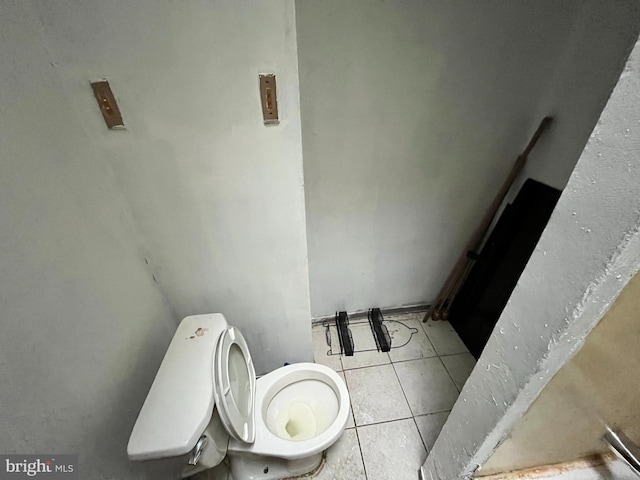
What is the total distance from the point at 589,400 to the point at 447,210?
1001mm

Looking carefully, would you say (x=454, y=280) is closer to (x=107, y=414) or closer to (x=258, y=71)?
(x=258, y=71)

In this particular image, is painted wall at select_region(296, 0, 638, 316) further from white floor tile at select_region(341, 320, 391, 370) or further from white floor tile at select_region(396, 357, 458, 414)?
white floor tile at select_region(396, 357, 458, 414)

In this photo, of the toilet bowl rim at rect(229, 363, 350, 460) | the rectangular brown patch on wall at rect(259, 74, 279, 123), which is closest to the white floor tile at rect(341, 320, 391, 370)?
the toilet bowl rim at rect(229, 363, 350, 460)

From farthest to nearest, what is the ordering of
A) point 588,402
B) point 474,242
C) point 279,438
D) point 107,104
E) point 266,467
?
point 474,242
point 266,467
point 279,438
point 107,104
point 588,402

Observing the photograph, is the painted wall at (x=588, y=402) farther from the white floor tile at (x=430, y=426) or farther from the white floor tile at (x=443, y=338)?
the white floor tile at (x=443, y=338)

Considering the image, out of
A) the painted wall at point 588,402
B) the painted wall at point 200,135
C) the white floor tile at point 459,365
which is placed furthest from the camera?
the white floor tile at point 459,365

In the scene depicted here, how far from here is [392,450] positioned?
118 cm

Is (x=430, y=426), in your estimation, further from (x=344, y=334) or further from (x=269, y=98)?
(x=269, y=98)

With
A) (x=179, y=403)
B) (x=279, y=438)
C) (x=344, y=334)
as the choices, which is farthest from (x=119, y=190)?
(x=344, y=334)

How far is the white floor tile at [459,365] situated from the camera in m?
1.47

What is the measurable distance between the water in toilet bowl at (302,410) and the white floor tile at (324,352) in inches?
12.6

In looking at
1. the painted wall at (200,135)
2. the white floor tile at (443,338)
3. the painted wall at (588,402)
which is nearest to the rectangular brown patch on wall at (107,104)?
the painted wall at (200,135)

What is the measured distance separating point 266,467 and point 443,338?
47.8 inches

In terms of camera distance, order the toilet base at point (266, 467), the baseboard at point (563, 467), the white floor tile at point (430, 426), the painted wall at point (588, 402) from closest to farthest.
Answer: the painted wall at point (588, 402) → the baseboard at point (563, 467) → the toilet base at point (266, 467) → the white floor tile at point (430, 426)
